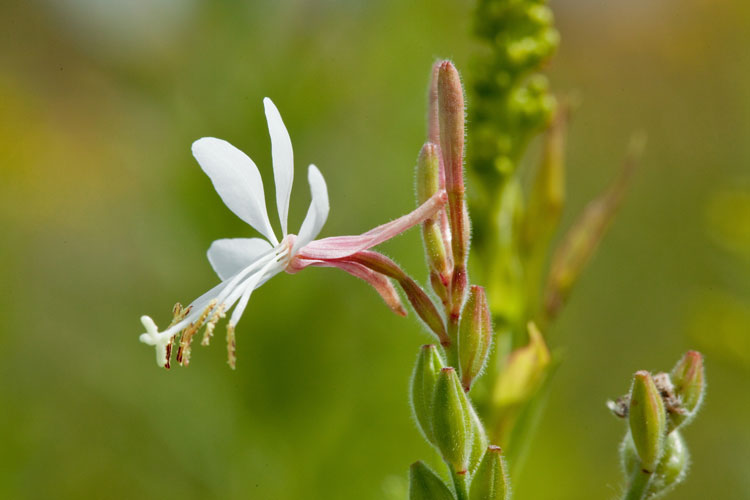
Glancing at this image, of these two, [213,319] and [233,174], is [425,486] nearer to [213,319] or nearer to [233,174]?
[213,319]

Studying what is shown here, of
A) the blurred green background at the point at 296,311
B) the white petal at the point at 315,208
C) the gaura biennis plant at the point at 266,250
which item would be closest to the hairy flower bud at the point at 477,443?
the gaura biennis plant at the point at 266,250

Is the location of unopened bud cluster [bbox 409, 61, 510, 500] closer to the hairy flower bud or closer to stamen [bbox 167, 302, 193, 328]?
the hairy flower bud

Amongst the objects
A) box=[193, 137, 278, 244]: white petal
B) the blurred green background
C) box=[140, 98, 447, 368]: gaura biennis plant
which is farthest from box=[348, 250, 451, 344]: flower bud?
the blurred green background

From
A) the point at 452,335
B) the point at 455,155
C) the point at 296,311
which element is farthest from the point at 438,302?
the point at 296,311

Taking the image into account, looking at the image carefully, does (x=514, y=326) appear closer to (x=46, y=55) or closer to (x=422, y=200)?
(x=422, y=200)

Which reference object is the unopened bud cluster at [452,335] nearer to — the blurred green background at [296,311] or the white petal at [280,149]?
the white petal at [280,149]

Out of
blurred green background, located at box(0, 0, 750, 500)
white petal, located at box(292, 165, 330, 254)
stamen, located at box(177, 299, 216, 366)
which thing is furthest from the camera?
blurred green background, located at box(0, 0, 750, 500)
